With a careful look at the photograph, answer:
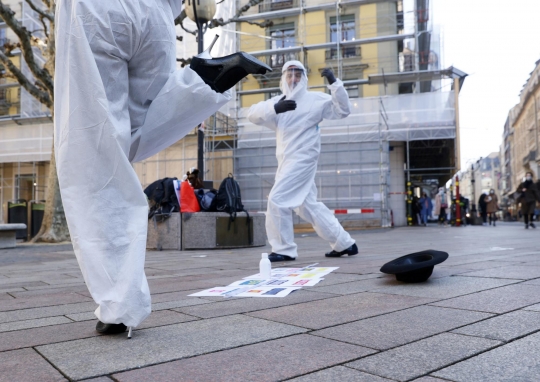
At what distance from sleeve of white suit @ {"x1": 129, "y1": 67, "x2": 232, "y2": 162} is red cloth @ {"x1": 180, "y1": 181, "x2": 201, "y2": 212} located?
241 inches

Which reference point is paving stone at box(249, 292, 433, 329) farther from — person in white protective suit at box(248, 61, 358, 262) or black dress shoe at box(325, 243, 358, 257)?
black dress shoe at box(325, 243, 358, 257)

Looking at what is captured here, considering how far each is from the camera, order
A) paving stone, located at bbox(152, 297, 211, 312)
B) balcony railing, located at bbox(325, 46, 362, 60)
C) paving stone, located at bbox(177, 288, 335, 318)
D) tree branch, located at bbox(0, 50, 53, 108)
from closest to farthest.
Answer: paving stone, located at bbox(177, 288, 335, 318)
paving stone, located at bbox(152, 297, 211, 312)
tree branch, located at bbox(0, 50, 53, 108)
balcony railing, located at bbox(325, 46, 362, 60)

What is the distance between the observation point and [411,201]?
2150 cm

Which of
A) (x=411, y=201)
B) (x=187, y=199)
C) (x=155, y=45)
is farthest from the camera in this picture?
(x=411, y=201)

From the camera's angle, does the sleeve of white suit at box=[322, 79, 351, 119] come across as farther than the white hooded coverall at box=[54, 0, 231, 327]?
Yes

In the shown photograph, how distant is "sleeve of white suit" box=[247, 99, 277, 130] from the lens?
5461 mm

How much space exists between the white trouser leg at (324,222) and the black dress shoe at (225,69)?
3283 mm

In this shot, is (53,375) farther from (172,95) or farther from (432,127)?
(432,127)

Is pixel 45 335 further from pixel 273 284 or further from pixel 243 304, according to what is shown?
pixel 273 284

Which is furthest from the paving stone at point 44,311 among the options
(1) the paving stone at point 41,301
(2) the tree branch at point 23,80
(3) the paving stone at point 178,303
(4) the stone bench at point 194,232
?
(2) the tree branch at point 23,80

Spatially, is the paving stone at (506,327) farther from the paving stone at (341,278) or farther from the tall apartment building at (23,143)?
the tall apartment building at (23,143)

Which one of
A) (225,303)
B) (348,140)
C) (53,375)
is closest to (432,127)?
(348,140)

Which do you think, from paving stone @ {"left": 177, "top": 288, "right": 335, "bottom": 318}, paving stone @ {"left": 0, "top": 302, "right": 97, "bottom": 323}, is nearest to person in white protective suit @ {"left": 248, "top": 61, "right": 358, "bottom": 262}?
paving stone @ {"left": 177, "top": 288, "right": 335, "bottom": 318}

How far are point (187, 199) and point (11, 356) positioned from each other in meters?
6.68
